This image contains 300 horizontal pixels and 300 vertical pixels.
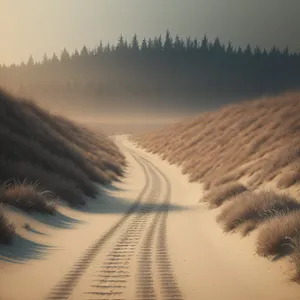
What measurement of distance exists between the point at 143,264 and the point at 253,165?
43.2 feet

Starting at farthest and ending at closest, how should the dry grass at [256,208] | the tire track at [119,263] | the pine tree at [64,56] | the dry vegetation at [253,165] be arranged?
the pine tree at [64,56], the dry grass at [256,208], the dry vegetation at [253,165], the tire track at [119,263]

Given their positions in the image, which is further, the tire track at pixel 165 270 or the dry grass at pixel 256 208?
the dry grass at pixel 256 208

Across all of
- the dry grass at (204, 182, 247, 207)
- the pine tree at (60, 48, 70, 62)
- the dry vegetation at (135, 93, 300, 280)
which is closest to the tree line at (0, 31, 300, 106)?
the pine tree at (60, 48, 70, 62)

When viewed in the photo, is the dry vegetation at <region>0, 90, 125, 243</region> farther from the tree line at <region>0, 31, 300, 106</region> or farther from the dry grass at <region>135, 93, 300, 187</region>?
the tree line at <region>0, 31, 300, 106</region>

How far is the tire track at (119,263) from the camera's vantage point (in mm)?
6629

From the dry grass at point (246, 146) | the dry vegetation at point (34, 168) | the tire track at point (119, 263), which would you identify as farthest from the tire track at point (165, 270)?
the dry grass at point (246, 146)

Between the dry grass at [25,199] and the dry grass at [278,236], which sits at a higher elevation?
the dry grass at [278,236]

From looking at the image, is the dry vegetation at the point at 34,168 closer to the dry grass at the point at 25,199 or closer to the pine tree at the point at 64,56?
the dry grass at the point at 25,199

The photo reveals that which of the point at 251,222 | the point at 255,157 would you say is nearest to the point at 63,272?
the point at 251,222

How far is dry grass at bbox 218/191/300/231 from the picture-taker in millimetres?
10758

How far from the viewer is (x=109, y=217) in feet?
45.6

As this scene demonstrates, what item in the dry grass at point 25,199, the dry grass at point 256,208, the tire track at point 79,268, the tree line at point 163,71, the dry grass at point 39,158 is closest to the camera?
the tire track at point 79,268

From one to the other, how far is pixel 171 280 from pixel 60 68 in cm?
18192

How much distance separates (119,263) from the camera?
817 cm
